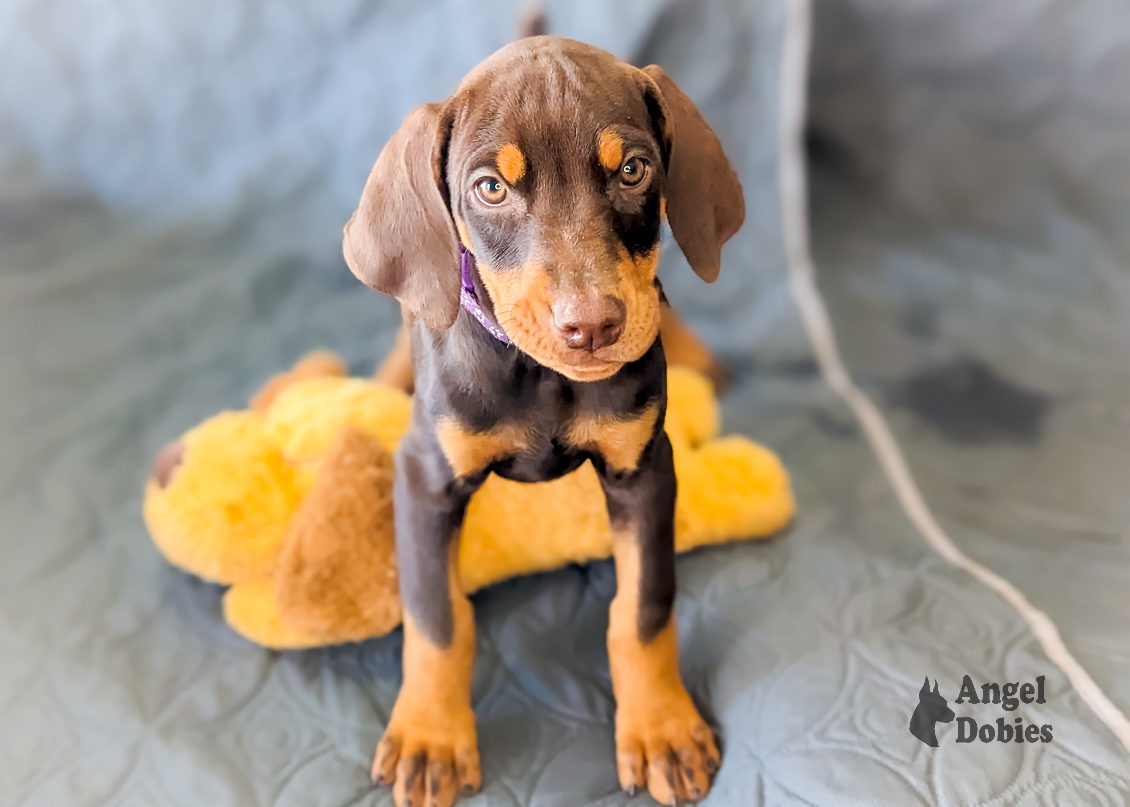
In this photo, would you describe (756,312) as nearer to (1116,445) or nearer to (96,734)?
(1116,445)

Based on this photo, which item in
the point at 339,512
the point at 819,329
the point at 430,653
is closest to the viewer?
the point at 430,653

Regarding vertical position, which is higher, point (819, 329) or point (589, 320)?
point (589, 320)

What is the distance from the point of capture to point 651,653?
1271mm

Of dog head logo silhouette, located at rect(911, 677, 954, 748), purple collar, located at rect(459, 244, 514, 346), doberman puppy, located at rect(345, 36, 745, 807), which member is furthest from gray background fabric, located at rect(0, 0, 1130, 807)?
purple collar, located at rect(459, 244, 514, 346)

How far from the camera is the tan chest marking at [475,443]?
1.15 m

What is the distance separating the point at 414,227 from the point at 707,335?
145 cm

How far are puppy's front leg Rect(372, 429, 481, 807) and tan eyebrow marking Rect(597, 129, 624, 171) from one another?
46 cm

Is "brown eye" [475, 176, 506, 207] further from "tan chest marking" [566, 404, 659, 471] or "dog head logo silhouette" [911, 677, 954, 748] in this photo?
"dog head logo silhouette" [911, 677, 954, 748]

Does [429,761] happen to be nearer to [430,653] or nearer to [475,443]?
[430,653]

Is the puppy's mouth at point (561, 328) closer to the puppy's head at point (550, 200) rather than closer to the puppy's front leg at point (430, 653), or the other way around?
the puppy's head at point (550, 200)

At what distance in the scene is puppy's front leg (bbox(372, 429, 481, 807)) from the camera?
1.23 m

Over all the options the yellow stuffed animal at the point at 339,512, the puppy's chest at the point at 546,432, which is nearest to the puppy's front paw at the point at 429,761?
the yellow stuffed animal at the point at 339,512

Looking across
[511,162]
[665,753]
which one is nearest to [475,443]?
[511,162]

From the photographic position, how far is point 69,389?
2039 mm
